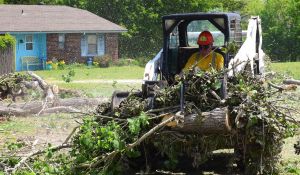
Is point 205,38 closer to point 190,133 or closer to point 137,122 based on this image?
point 190,133

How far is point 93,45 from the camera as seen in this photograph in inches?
1518

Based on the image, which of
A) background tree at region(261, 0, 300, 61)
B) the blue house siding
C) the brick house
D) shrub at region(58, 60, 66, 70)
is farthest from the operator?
background tree at region(261, 0, 300, 61)

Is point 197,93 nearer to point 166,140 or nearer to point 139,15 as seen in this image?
point 166,140

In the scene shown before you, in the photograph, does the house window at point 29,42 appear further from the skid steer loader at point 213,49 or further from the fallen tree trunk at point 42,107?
the skid steer loader at point 213,49

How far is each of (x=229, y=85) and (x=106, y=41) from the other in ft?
103

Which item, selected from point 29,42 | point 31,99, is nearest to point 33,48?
point 29,42

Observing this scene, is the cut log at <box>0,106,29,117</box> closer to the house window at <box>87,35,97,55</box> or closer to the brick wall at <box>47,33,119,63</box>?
the brick wall at <box>47,33,119,63</box>

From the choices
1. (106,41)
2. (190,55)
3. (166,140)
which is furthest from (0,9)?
(166,140)

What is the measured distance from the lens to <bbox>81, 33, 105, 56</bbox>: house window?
38125 mm

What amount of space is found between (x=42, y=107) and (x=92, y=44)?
24.1 m

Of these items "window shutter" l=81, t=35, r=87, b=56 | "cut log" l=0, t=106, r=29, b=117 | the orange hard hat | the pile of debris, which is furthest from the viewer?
"window shutter" l=81, t=35, r=87, b=56

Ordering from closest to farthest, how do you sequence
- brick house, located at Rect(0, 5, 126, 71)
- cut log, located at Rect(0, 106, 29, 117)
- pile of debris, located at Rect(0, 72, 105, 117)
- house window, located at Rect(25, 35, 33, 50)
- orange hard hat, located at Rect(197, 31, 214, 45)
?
orange hard hat, located at Rect(197, 31, 214, 45), cut log, located at Rect(0, 106, 29, 117), pile of debris, located at Rect(0, 72, 105, 117), brick house, located at Rect(0, 5, 126, 71), house window, located at Rect(25, 35, 33, 50)

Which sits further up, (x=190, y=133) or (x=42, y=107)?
(x=190, y=133)

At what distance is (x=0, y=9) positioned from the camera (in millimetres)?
36969
